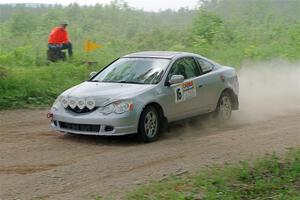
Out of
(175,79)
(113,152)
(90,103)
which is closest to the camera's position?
(113,152)

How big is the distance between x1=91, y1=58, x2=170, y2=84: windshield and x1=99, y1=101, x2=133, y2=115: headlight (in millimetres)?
863

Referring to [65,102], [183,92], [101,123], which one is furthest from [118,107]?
[183,92]

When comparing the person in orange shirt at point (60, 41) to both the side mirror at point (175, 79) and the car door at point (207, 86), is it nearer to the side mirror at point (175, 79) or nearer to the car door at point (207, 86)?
the car door at point (207, 86)

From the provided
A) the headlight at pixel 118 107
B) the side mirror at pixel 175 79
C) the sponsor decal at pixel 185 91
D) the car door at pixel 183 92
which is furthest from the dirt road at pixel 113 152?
the side mirror at pixel 175 79

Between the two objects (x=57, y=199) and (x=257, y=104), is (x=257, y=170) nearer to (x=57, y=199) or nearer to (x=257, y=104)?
(x=57, y=199)

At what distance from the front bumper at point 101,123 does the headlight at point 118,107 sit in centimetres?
7

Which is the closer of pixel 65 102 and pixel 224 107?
pixel 65 102

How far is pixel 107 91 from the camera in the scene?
1002 centimetres

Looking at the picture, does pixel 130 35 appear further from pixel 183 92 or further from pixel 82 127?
pixel 82 127

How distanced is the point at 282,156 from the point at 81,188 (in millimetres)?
3171

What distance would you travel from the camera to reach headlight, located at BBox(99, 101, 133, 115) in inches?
381

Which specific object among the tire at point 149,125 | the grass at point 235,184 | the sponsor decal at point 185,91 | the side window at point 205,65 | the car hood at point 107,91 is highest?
the side window at point 205,65

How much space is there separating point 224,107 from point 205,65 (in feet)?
3.22

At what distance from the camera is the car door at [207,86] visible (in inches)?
449
